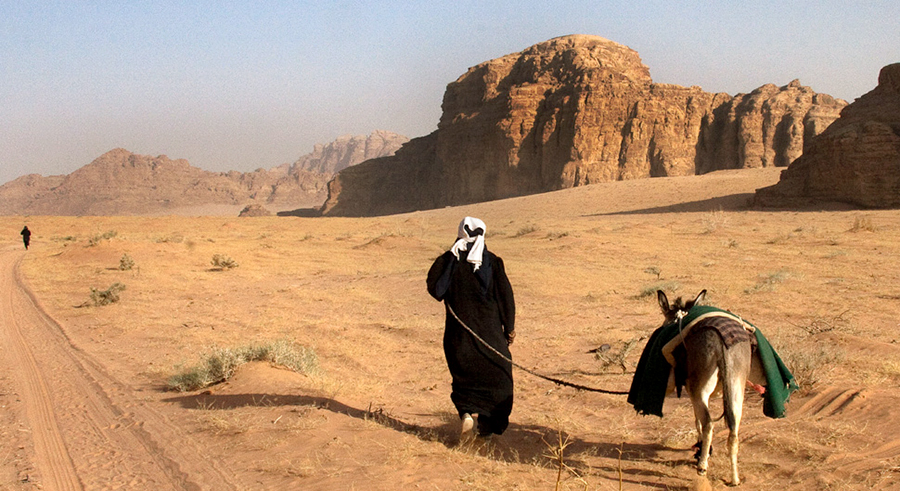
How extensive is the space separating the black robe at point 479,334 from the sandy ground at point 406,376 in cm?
33

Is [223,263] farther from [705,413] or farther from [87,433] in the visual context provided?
[705,413]

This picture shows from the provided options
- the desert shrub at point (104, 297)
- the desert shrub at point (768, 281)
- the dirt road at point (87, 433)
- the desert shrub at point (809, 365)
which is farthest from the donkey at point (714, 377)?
the desert shrub at point (104, 297)

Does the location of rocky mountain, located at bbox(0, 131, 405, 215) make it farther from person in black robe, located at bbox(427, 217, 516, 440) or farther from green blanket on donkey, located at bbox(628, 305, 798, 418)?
green blanket on donkey, located at bbox(628, 305, 798, 418)

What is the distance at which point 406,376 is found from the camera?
805cm

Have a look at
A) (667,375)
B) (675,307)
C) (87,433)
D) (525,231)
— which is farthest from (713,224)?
(87,433)

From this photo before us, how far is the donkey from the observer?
13.0ft

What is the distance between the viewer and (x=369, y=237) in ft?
103

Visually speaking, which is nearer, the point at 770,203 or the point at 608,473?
the point at 608,473

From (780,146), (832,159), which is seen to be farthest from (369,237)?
(780,146)

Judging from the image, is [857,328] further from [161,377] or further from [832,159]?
[832,159]

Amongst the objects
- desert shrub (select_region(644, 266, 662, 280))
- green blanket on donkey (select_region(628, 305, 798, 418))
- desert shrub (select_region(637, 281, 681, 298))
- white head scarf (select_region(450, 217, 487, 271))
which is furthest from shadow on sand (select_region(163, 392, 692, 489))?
desert shrub (select_region(644, 266, 662, 280))

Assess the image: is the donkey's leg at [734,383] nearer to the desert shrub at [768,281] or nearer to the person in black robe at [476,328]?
the person in black robe at [476,328]

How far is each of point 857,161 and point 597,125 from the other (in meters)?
40.2

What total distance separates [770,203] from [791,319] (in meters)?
26.5
